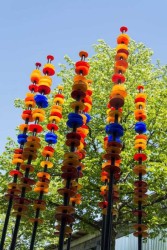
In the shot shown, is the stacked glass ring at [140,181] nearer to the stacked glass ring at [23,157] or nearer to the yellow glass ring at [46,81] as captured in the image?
the yellow glass ring at [46,81]

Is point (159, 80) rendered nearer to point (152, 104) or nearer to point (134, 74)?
point (134, 74)

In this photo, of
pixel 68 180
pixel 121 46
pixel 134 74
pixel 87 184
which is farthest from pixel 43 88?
pixel 134 74

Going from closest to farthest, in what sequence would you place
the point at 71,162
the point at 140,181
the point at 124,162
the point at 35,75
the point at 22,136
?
the point at 71,162 → the point at 140,181 → the point at 22,136 → the point at 35,75 → the point at 124,162

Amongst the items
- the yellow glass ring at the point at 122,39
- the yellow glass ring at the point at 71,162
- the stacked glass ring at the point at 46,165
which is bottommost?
the yellow glass ring at the point at 71,162

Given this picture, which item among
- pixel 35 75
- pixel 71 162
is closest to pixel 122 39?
pixel 35 75

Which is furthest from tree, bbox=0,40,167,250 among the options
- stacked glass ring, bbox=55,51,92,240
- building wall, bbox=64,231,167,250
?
stacked glass ring, bbox=55,51,92,240

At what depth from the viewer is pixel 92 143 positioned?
53.9 feet

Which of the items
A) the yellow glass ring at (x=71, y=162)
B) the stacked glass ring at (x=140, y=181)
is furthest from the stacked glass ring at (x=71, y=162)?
the stacked glass ring at (x=140, y=181)

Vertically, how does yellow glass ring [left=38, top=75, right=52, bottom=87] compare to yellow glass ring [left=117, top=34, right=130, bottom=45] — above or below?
below

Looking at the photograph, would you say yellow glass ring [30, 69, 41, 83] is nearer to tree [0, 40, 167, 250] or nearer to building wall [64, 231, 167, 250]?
tree [0, 40, 167, 250]

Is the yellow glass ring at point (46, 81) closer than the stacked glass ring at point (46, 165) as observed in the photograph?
No

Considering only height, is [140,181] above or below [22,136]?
below

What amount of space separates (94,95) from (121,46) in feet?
31.0

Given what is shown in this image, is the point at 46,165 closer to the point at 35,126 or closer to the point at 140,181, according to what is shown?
the point at 35,126
